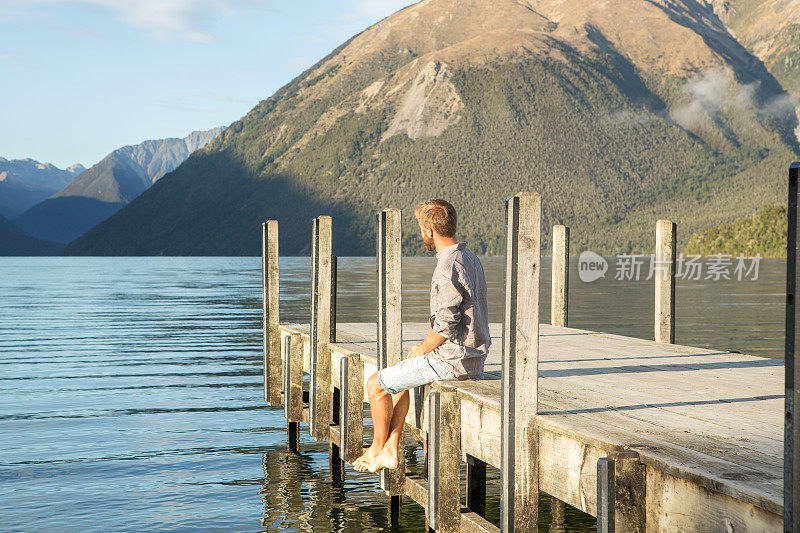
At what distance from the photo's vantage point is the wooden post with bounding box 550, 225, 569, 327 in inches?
565

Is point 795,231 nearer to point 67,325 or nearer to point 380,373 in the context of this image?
point 380,373

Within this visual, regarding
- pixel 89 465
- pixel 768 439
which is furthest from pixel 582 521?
pixel 89 465

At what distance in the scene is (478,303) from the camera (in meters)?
6.76

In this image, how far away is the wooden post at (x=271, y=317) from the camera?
45.8 ft

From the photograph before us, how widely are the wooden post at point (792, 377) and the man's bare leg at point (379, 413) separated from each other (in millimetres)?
4132

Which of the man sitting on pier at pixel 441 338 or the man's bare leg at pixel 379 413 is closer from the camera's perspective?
the man sitting on pier at pixel 441 338

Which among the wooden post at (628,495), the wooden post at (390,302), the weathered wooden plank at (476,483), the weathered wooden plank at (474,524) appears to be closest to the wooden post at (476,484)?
the weathered wooden plank at (476,483)

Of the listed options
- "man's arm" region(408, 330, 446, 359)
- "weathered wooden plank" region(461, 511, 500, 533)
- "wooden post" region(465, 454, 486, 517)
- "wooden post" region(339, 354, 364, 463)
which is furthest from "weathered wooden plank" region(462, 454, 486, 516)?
"wooden post" region(339, 354, 364, 463)

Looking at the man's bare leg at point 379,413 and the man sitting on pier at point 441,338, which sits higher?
the man sitting on pier at point 441,338

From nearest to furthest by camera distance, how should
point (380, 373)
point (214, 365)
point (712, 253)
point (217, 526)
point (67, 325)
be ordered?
point (380, 373)
point (217, 526)
point (214, 365)
point (67, 325)
point (712, 253)

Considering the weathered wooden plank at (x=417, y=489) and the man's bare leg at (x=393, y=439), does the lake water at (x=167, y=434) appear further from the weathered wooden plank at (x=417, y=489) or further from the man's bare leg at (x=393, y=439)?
the man's bare leg at (x=393, y=439)

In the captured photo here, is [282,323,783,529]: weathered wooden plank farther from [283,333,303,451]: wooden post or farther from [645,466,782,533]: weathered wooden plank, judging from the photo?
[283,333,303,451]: wooden post

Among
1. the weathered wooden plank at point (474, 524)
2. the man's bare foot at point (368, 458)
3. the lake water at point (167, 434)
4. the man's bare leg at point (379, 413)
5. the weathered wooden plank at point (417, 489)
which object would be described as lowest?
the lake water at point (167, 434)

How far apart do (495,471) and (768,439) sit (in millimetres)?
6882
